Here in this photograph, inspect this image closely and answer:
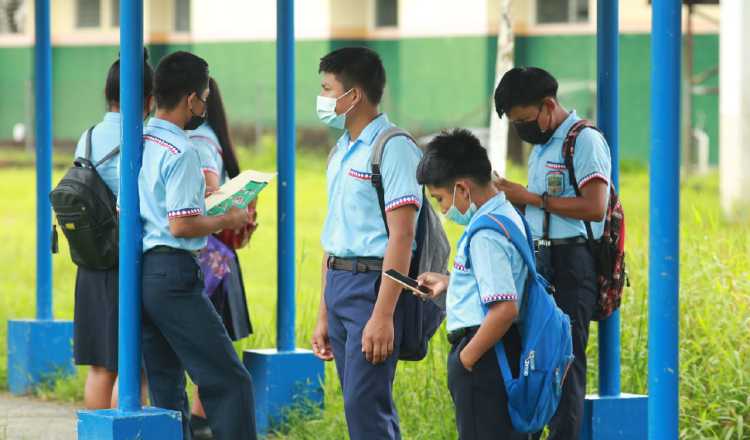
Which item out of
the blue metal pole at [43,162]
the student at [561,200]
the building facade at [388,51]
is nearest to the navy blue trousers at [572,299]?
the student at [561,200]

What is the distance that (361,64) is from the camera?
4.98 m

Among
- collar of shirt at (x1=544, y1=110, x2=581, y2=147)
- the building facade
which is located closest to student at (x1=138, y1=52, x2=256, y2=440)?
collar of shirt at (x1=544, y1=110, x2=581, y2=147)

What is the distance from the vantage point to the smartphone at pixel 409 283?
4.50 meters

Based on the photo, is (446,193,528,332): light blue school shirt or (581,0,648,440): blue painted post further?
(581,0,648,440): blue painted post

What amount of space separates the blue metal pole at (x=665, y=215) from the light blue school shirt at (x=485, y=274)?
1.42ft

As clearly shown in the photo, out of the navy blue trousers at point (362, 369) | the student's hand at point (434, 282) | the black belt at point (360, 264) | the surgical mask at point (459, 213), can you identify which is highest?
the surgical mask at point (459, 213)

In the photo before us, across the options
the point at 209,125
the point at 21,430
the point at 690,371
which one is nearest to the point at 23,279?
the point at 21,430

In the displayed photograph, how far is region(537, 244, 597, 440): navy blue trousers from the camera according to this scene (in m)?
5.29

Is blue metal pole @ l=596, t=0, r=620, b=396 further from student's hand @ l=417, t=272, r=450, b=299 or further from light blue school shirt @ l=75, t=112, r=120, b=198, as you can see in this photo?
light blue school shirt @ l=75, t=112, r=120, b=198

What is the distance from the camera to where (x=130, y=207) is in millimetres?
5129

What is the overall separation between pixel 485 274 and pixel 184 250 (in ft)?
4.59

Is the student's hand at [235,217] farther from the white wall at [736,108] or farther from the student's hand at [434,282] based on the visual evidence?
the white wall at [736,108]

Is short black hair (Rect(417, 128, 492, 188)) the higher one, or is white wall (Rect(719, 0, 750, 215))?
white wall (Rect(719, 0, 750, 215))

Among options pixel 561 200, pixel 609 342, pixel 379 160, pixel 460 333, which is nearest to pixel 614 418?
pixel 609 342
